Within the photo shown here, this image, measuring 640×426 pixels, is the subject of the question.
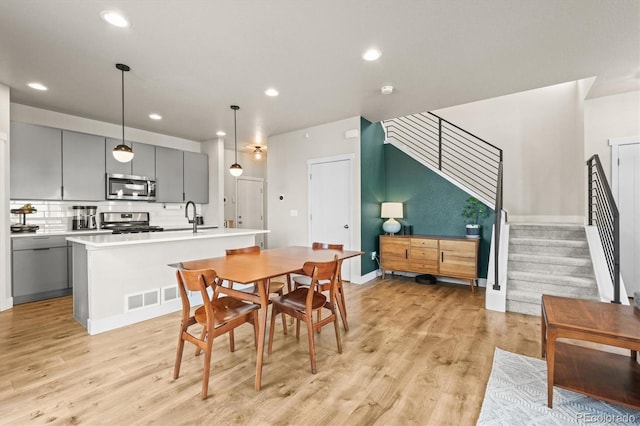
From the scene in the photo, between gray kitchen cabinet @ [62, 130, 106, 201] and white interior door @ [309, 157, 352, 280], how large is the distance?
351cm

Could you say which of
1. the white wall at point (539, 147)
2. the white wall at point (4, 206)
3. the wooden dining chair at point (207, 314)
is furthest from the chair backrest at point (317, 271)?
the white wall at point (539, 147)

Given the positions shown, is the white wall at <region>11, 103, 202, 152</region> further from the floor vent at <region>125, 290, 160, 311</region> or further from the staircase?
the staircase

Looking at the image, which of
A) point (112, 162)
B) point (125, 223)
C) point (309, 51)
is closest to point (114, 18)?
point (309, 51)

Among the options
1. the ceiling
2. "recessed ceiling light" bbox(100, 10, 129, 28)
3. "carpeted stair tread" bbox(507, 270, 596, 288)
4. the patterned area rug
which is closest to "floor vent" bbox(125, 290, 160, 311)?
the ceiling

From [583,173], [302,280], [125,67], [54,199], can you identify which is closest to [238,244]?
[302,280]

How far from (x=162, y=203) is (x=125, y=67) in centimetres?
334

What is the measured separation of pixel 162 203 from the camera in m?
6.02

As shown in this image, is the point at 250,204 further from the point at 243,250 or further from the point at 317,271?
the point at 317,271

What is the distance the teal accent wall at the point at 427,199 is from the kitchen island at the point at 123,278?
136 inches

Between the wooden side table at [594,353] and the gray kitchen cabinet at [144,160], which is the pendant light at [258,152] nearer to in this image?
the gray kitchen cabinet at [144,160]

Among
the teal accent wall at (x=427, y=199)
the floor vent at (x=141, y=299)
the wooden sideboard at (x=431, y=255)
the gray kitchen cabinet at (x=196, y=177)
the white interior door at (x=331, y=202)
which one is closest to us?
the floor vent at (x=141, y=299)

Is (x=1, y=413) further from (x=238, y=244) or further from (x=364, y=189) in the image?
(x=364, y=189)

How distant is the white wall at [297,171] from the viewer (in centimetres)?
499

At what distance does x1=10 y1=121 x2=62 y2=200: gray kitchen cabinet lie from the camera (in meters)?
4.06
